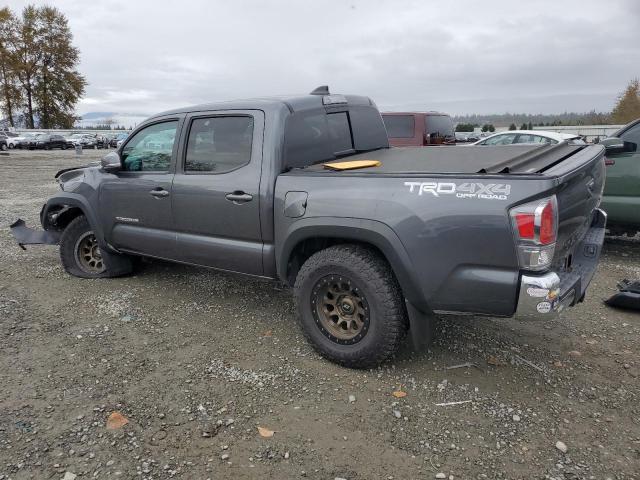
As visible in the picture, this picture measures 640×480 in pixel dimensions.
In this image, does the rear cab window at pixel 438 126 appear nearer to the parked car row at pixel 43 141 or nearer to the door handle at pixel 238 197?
the door handle at pixel 238 197

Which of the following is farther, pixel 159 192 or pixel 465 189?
pixel 159 192

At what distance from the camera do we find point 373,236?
10.6 feet

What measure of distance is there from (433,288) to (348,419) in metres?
0.95

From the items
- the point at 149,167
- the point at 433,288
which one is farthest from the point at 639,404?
the point at 149,167

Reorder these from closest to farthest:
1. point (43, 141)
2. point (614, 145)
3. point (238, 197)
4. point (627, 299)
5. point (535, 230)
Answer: point (535, 230) → point (238, 197) → point (627, 299) → point (614, 145) → point (43, 141)

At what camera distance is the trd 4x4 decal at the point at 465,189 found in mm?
2822

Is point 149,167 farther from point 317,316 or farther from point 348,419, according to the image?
point 348,419

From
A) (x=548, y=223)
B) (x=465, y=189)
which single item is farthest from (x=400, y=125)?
(x=548, y=223)

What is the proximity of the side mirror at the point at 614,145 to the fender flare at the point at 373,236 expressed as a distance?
13.5ft

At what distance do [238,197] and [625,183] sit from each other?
16.1 ft

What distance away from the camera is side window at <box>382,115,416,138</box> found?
11781 millimetres

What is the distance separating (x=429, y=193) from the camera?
3020mm

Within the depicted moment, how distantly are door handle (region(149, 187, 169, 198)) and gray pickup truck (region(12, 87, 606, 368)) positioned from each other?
0.07 feet

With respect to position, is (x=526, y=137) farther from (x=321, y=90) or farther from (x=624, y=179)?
(x=321, y=90)
